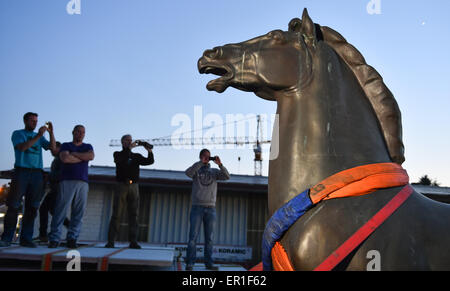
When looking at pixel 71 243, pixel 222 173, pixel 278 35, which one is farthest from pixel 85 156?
pixel 278 35

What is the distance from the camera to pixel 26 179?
414 centimetres

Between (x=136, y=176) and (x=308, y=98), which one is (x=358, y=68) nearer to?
(x=308, y=98)

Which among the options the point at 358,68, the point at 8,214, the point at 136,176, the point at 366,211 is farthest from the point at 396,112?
the point at 8,214

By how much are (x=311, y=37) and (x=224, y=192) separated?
10589 millimetres

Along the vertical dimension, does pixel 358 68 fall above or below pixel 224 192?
above

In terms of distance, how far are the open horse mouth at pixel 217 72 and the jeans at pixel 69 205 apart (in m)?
3.14

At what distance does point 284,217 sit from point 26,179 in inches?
151

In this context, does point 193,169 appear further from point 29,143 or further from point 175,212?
point 175,212

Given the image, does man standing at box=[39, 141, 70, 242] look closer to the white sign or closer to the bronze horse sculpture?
the bronze horse sculpture

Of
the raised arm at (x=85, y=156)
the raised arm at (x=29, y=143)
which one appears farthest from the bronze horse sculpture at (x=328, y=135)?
the raised arm at (x=29, y=143)

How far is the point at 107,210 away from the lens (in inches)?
467

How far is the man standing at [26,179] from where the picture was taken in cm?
405

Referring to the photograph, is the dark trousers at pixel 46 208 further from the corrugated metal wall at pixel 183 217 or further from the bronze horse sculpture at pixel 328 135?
the corrugated metal wall at pixel 183 217

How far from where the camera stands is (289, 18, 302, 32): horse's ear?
6.45 feet
